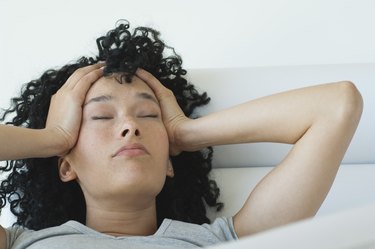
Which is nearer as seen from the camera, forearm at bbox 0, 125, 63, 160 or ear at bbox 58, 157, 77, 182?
forearm at bbox 0, 125, 63, 160

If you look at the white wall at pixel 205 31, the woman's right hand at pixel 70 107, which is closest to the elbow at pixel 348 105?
the woman's right hand at pixel 70 107

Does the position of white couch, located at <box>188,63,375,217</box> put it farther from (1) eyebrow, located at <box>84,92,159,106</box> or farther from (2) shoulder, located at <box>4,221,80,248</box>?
(2) shoulder, located at <box>4,221,80,248</box>

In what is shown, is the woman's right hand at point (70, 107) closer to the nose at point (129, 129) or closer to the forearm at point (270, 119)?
the nose at point (129, 129)

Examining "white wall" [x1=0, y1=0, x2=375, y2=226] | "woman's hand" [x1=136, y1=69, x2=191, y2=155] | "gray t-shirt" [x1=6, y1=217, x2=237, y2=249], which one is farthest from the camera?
"white wall" [x1=0, y1=0, x2=375, y2=226]

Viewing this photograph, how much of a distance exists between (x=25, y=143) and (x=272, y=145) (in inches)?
22.5

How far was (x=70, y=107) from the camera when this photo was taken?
1406mm

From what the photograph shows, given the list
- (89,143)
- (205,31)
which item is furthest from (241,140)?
(205,31)

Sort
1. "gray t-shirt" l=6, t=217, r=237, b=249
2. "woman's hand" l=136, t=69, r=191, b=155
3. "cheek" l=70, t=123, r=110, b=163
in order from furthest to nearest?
1. "woman's hand" l=136, t=69, r=191, b=155
2. "cheek" l=70, t=123, r=110, b=163
3. "gray t-shirt" l=6, t=217, r=237, b=249

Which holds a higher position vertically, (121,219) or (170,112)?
(170,112)

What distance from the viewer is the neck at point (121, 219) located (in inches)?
54.9

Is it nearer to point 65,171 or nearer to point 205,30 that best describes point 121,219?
point 65,171

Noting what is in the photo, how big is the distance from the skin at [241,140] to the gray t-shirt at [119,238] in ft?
0.11

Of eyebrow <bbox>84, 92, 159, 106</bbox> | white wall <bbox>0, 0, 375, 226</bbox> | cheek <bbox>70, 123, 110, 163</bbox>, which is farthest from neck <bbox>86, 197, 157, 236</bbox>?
white wall <bbox>0, 0, 375, 226</bbox>

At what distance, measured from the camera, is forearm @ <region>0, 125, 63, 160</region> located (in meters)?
1.31
